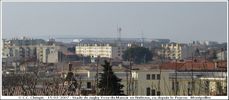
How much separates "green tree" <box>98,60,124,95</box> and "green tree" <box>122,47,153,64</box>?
12cm

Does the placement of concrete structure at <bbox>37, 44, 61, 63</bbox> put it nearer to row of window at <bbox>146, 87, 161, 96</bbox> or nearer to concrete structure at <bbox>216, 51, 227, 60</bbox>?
row of window at <bbox>146, 87, 161, 96</bbox>

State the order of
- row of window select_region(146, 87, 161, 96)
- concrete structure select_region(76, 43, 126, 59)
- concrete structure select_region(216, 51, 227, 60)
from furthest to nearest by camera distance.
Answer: concrete structure select_region(76, 43, 126, 59) → row of window select_region(146, 87, 161, 96) → concrete structure select_region(216, 51, 227, 60)

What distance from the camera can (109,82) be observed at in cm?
262

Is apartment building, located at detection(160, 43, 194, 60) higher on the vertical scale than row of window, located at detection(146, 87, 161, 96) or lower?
higher

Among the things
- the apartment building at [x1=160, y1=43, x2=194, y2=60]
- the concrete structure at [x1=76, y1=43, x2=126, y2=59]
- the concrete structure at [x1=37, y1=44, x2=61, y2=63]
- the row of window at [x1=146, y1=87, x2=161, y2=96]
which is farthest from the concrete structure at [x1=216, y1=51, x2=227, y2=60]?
the concrete structure at [x1=37, y1=44, x2=61, y2=63]

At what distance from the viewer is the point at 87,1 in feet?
6.97

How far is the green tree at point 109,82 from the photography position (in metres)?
2.44

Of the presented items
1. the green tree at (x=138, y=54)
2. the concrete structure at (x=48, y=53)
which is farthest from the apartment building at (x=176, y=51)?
the concrete structure at (x=48, y=53)

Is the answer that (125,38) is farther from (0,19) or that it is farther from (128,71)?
(0,19)

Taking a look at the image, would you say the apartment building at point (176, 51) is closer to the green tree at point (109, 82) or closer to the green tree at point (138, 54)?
the green tree at point (138, 54)

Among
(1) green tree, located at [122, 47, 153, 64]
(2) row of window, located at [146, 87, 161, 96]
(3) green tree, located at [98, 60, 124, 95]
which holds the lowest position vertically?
(2) row of window, located at [146, 87, 161, 96]

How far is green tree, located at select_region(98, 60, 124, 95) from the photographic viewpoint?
244 centimetres

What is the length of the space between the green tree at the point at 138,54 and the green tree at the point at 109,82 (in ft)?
0.40

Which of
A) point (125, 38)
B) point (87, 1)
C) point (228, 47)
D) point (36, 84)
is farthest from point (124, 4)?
point (36, 84)
